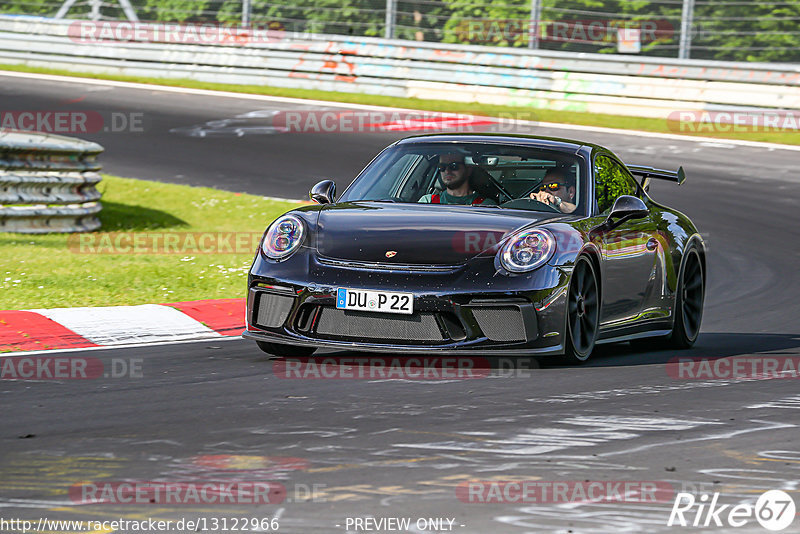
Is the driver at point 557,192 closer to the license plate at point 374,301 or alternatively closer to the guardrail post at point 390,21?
the license plate at point 374,301

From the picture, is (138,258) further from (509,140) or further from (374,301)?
(374,301)

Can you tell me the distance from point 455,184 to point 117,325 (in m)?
2.31

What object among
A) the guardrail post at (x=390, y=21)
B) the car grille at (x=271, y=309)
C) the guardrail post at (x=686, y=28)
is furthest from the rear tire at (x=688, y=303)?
the guardrail post at (x=390, y=21)

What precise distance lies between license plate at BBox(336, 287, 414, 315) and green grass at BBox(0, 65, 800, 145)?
583 inches

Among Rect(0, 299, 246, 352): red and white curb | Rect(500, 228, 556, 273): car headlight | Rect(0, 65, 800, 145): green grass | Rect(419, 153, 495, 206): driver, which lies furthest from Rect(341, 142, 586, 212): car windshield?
Rect(0, 65, 800, 145): green grass

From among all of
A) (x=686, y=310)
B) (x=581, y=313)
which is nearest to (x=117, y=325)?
(x=581, y=313)

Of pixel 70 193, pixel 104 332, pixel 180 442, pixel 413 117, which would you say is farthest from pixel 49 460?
pixel 413 117

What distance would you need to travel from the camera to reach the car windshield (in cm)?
823

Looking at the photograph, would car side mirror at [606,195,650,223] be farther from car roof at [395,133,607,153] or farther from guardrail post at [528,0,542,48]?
guardrail post at [528,0,542,48]

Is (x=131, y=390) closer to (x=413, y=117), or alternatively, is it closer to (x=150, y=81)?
(x=413, y=117)

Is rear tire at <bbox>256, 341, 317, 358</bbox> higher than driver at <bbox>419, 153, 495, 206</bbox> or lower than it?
lower

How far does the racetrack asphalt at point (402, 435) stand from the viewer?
14.6ft

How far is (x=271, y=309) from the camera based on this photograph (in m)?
7.48

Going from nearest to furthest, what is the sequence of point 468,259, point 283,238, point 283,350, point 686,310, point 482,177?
1. point 468,259
2. point 283,238
3. point 283,350
4. point 482,177
5. point 686,310
